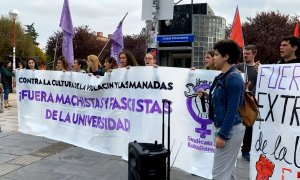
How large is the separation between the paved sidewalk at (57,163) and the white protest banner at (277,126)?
3.52 ft

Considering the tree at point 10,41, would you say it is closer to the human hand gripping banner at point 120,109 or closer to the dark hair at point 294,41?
the human hand gripping banner at point 120,109

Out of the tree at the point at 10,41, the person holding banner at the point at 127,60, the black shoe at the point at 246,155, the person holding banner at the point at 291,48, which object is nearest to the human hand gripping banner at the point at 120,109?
the person holding banner at the point at 127,60

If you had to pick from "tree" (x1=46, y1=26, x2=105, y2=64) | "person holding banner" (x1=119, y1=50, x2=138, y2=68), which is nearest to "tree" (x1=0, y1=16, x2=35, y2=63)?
"tree" (x1=46, y1=26, x2=105, y2=64)

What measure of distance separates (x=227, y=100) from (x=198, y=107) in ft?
5.13

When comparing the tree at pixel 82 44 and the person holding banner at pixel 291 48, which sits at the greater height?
the tree at pixel 82 44

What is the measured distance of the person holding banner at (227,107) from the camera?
336 centimetres

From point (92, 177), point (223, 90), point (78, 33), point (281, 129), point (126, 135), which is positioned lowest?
point (92, 177)

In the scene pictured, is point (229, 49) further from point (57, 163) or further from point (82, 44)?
point (82, 44)

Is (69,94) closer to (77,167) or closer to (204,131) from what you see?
(77,167)

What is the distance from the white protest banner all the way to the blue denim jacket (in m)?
0.66

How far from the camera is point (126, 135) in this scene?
5.68 meters

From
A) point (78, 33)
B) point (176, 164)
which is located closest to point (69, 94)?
point (176, 164)

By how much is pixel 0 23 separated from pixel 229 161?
175ft

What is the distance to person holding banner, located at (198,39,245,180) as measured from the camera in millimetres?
3355
